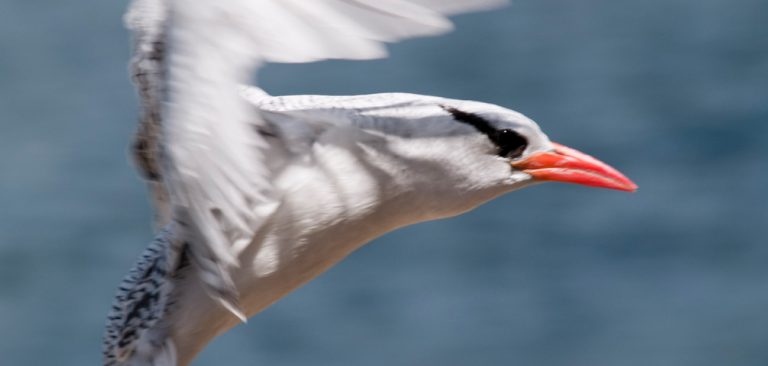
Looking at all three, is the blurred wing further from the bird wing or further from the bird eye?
the bird eye

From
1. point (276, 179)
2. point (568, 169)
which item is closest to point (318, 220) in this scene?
point (276, 179)

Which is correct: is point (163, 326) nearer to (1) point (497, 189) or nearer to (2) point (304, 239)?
(2) point (304, 239)

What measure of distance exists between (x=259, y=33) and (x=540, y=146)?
512 mm

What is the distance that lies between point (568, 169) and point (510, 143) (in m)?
0.08

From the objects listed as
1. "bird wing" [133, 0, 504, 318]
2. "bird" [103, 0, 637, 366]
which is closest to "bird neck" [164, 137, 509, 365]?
"bird" [103, 0, 637, 366]

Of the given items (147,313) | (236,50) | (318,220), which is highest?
(236,50)

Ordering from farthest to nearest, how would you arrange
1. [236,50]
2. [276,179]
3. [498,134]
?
[498,134] → [276,179] → [236,50]

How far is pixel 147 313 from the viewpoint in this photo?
4.24 ft

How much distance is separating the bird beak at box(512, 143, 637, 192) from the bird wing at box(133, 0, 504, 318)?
1.41 feet

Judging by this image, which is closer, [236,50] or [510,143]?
[236,50]

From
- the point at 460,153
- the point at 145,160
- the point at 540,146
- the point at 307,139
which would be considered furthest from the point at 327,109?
the point at 145,160

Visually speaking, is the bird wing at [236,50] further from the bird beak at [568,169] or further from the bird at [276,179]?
the bird beak at [568,169]

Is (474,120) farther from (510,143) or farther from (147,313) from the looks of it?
(147,313)

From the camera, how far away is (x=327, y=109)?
47.3 inches
